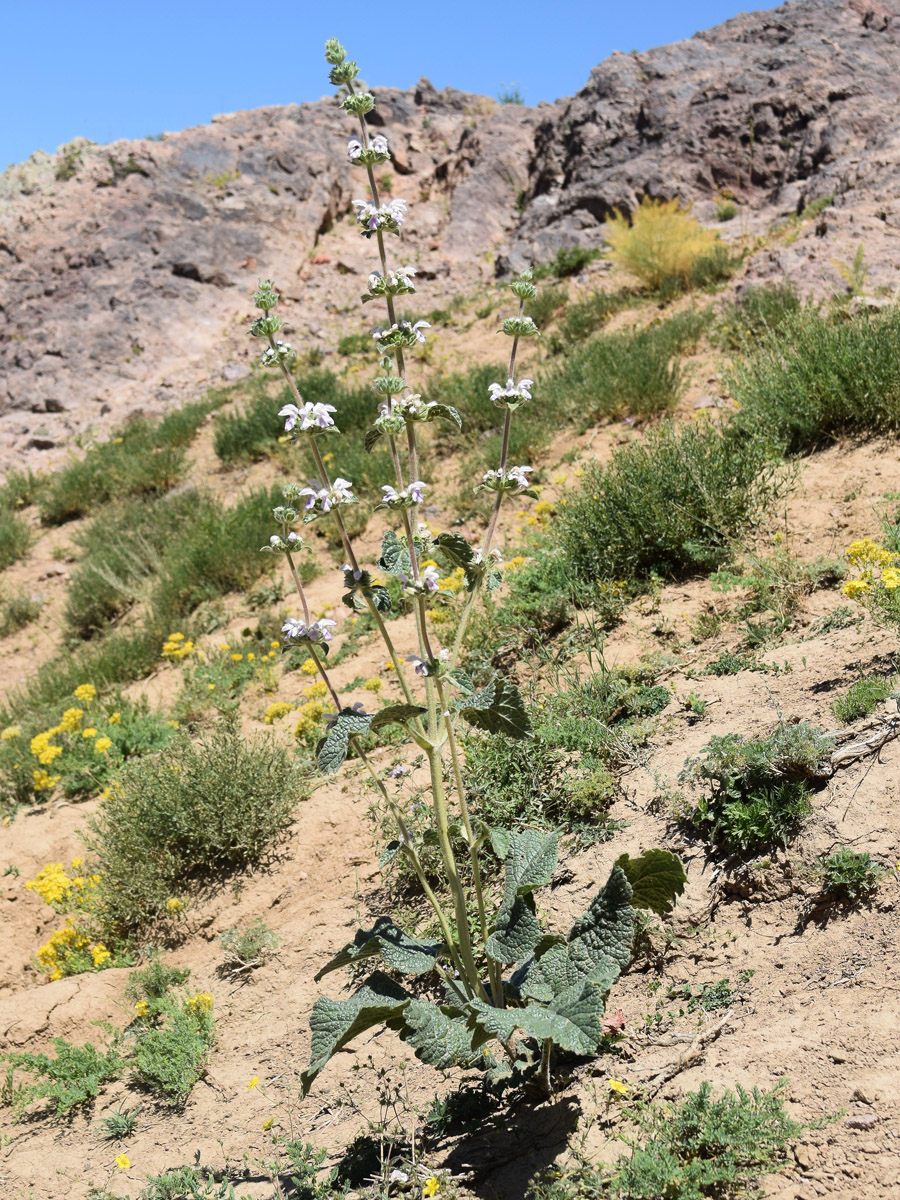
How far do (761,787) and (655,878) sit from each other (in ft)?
2.25

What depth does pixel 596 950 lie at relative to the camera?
2094 millimetres

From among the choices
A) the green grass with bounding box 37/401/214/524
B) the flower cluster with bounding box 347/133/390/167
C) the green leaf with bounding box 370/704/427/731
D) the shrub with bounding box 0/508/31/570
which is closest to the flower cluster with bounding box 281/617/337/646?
the green leaf with bounding box 370/704/427/731

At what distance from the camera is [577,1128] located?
213cm

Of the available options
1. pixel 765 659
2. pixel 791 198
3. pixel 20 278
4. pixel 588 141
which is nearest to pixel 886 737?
pixel 765 659

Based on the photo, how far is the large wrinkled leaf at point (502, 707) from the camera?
6.70ft

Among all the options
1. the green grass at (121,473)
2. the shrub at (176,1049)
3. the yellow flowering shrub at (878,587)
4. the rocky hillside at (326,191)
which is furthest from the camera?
the rocky hillside at (326,191)

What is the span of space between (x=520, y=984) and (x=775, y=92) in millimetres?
14012

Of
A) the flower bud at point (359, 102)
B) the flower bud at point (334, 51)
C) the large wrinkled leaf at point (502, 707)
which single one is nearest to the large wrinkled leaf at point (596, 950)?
the large wrinkled leaf at point (502, 707)

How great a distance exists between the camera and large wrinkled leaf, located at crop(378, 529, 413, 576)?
2.19 m

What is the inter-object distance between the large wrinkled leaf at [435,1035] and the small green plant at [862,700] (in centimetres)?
160

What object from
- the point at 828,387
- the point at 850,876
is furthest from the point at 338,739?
the point at 828,387

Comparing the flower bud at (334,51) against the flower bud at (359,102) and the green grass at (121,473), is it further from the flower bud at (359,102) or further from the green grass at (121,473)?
the green grass at (121,473)

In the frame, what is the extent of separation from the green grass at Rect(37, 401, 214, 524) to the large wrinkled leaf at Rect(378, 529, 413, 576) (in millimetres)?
8019

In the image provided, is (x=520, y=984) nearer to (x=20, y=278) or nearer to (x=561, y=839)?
(x=561, y=839)
